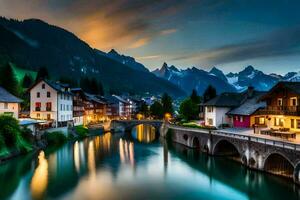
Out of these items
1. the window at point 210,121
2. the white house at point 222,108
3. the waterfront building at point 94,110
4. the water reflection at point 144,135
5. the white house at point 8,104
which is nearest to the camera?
the white house at point 8,104

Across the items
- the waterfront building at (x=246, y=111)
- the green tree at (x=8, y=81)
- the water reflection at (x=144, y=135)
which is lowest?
the water reflection at (x=144, y=135)

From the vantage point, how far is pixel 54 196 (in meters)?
35.2

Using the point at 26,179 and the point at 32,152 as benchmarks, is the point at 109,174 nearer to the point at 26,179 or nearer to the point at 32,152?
the point at 26,179

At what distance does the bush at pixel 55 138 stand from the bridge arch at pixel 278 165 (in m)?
49.3

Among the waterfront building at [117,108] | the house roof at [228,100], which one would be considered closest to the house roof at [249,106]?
the house roof at [228,100]

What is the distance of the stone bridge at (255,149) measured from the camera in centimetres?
Answer: 3694

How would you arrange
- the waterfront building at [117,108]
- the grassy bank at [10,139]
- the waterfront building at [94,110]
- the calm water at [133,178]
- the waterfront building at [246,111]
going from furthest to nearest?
the waterfront building at [117,108], the waterfront building at [94,110], the waterfront building at [246,111], the grassy bank at [10,139], the calm water at [133,178]

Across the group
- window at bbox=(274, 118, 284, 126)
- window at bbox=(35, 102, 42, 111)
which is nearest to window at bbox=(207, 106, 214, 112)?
window at bbox=(274, 118, 284, 126)

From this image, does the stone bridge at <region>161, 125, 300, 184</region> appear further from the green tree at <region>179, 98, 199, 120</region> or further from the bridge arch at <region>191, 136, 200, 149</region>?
the green tree at <region>179, 98, 199, 120</region>

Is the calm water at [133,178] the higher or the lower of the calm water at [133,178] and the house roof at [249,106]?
the lower

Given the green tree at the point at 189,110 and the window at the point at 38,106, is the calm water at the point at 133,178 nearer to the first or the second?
the window at the point at 38,106

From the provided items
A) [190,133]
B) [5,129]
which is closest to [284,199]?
[190,133]

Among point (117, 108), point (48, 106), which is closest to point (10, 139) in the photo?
point (48, 106)

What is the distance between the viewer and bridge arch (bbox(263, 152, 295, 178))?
1602 inches
